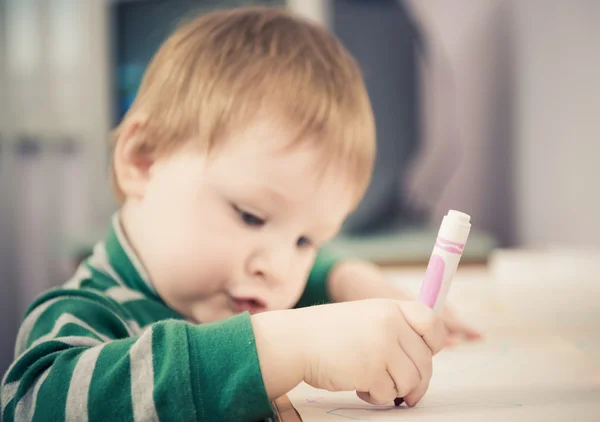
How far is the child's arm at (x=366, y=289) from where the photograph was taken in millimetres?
572

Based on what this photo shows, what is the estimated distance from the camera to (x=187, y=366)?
1.05ft

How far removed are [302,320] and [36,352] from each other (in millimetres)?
162

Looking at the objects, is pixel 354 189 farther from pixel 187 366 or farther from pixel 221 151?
pixel 187 366

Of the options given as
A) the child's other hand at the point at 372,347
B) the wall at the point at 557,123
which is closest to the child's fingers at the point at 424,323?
the child's other hand at the point at 372,347

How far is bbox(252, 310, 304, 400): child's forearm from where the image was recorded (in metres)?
0.33

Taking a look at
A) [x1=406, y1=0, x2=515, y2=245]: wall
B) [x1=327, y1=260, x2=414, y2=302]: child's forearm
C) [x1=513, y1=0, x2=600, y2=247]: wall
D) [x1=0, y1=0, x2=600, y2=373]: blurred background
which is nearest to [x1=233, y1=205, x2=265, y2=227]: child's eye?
[x1=327, y1=260, x2=414, y2=302]: child's forearm

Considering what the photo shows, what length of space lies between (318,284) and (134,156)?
11.8 inches

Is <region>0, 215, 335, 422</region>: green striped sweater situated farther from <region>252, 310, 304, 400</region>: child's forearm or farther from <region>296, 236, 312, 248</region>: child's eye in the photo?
<region>296, 236, 312, 248</region>: child's eye

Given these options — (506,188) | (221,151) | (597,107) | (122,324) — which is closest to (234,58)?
(221,151)

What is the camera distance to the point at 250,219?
1.52ft

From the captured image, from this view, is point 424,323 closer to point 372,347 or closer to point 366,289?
point 372,347

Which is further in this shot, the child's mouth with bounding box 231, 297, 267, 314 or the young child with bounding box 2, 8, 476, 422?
the child's mouth with bounding box 231, 297, 267, 314

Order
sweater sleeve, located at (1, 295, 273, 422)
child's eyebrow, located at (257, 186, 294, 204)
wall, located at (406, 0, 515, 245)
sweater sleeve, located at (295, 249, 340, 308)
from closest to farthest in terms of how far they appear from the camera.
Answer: sweater sleeve, located at (1, 295, 273, 422) → child's eyebrow, located at (257, 186, 294, 204) → sweater sleeve, located at (295, 249, 340, 308) → wall, located at (406, 0, 515, 245)

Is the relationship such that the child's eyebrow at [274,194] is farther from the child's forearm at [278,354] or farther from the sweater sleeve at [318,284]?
the sweater sleeve at [318,284]
